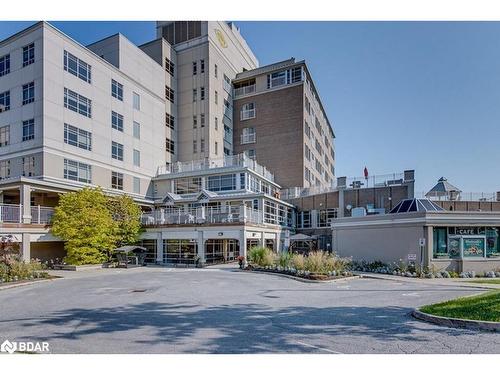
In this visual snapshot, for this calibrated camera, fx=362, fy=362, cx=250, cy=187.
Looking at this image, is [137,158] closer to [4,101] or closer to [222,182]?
[222,182]

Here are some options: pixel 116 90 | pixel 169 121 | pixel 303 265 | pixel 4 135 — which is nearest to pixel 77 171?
pixel 4 135

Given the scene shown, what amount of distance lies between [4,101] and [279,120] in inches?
1164

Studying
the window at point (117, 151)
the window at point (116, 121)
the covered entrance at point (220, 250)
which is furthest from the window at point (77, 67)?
the covered entrance at point (220, 250)

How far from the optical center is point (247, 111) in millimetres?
49719

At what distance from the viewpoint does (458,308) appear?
32.9 ft

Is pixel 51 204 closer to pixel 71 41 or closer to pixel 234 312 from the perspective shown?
pixel 71 41

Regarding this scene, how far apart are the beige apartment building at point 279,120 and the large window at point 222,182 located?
12126mm

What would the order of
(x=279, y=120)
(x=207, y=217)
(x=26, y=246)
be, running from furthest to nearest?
1. (x=279, y=120)
2. (x=207, y=217)
3. (x=26, y=246)

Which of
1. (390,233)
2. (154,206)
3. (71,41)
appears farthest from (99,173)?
(390,233)

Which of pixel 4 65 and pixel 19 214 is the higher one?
pixel 4 65

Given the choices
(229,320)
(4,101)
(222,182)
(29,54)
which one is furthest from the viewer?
(222,182)

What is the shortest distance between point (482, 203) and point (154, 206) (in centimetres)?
3479

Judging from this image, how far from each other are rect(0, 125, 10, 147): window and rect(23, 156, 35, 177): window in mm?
3101

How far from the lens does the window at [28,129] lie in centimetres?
2867
